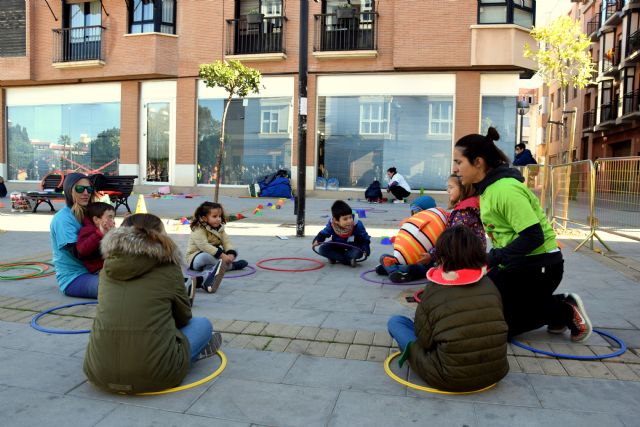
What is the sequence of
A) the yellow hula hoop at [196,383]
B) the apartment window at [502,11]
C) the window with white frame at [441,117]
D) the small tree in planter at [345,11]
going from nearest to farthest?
the yellow hula hoop at [196,383] → the apartment window at [502,11] → the window with white frame at [441,117] → the small tree in planter at [345,11]

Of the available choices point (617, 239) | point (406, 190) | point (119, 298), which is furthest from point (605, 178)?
point (406, 190)

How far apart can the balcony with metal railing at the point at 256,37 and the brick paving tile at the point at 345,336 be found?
715 inches

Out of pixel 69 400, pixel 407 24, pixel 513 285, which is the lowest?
pixel 69 400

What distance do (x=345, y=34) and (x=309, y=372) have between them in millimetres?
19169

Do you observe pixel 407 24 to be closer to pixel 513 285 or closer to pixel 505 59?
pixel 505 59

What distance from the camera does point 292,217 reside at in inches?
544

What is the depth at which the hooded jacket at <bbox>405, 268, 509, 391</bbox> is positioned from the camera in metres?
3.03

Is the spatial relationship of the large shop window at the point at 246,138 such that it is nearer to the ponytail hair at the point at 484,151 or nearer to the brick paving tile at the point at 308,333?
the brick paving tile at the point at 308,333

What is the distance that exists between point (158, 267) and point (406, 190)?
17115mm

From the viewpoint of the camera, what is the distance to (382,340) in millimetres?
4141

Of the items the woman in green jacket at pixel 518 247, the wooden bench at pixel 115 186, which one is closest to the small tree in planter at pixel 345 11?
the wooden bench at pixel 115 186

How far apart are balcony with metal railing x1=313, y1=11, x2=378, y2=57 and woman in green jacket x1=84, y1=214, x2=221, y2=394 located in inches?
726

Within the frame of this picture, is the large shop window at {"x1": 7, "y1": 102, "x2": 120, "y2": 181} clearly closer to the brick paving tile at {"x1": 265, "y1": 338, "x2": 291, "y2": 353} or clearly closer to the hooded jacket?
the brick paving tile at {"x1": 265, "y1": 338, "x2": 291, "y2": 353}

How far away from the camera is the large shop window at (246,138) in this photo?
71.8 ft
